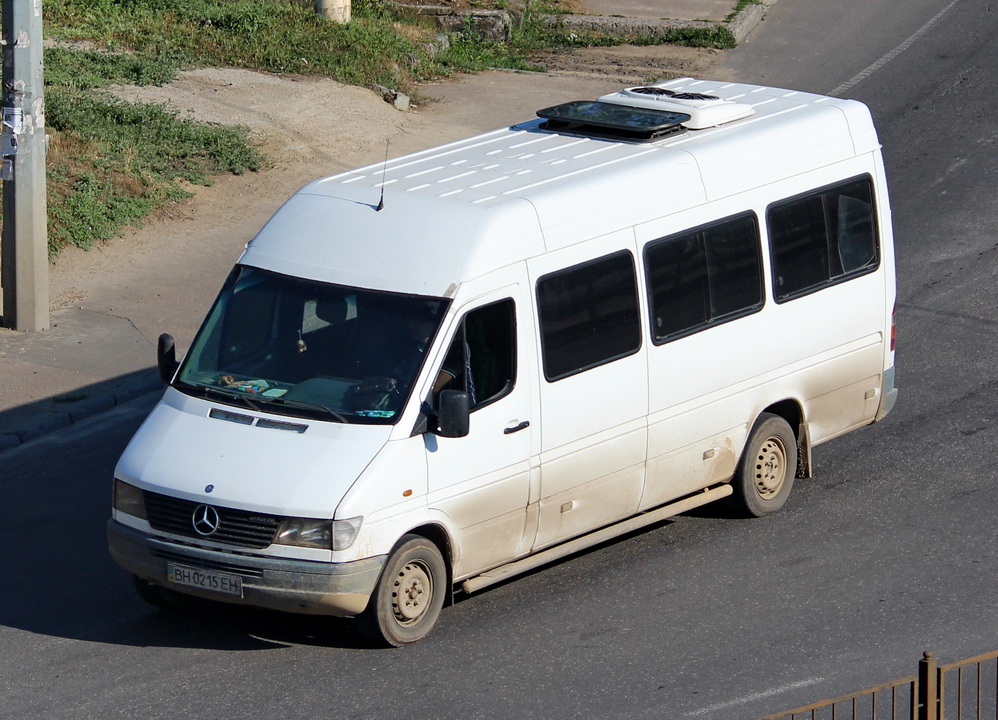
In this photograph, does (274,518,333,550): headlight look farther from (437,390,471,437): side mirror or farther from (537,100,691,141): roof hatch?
(537,100,691,141): roof hatch

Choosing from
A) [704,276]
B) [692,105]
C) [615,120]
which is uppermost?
[692,105]

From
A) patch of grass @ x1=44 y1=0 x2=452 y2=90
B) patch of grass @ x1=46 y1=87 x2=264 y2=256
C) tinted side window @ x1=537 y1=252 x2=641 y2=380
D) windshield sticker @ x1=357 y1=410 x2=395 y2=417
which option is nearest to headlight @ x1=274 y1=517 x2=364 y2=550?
windshield sticker @ x1=357 y1=410 x2=395 y2=417

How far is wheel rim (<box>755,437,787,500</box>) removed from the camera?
32.8 ft

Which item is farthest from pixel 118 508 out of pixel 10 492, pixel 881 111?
pixel 881 111

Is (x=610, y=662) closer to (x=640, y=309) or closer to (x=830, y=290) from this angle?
(x=640, y=309)

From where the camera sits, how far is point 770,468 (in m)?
10.1

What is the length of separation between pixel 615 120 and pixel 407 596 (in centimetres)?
370

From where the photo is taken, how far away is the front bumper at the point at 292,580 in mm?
7602

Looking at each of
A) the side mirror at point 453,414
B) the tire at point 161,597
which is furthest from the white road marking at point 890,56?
the tire at point 161,597

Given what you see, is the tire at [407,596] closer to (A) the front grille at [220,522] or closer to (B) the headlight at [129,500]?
(A) the front grille at [220,522]

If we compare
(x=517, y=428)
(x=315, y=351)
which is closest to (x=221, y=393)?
(x=315, y=351)

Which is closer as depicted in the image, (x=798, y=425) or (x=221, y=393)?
(x=221, y=393)

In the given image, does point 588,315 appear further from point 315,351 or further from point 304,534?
point 304,534

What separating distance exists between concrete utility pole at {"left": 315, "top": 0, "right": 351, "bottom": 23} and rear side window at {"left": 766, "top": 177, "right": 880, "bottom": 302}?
1408 cm
